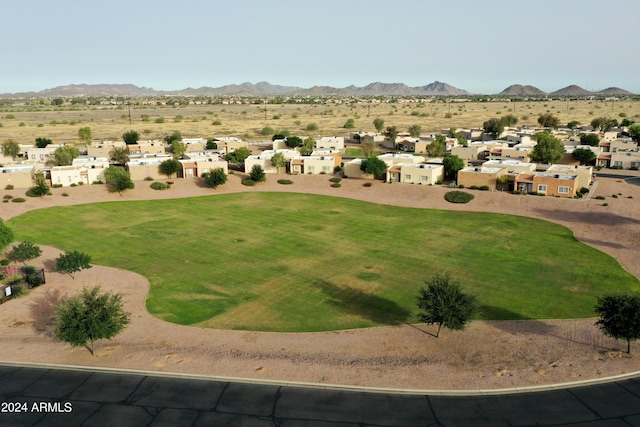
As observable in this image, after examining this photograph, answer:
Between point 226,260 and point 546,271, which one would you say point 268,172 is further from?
point 546,271

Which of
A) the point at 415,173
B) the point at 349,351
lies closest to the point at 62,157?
the point at 415,173

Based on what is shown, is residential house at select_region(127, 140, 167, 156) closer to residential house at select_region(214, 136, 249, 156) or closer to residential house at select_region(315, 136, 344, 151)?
residential house at select_region(214, 136, 249, 156)

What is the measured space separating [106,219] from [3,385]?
1891 inches

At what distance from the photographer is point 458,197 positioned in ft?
273

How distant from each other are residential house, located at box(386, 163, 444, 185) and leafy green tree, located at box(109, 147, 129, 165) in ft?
195

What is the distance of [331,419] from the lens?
87.5 feet

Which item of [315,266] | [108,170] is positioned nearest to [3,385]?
[315,266]

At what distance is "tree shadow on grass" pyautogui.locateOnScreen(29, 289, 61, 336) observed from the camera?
129ft

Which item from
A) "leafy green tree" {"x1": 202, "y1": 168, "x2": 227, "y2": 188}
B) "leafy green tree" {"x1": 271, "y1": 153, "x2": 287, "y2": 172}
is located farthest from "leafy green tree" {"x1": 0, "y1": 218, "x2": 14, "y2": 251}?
"leafy green tree" {"x1": 271, "y1": 153, "x2": 287, "y2": 172}

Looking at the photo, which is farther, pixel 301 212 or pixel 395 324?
pixel 301 212

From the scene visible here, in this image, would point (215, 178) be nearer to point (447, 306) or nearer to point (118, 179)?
point (118, 179)

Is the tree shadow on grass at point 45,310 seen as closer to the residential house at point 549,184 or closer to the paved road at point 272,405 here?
the paved road at point 272,405

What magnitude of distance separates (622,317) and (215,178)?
7408 cm

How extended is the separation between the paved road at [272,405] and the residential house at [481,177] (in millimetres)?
61420
